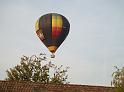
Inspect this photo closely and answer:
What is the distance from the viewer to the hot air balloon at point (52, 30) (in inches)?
1465

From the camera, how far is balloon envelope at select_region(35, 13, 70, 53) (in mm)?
37219

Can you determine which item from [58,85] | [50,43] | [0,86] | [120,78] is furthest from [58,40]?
[120,78]

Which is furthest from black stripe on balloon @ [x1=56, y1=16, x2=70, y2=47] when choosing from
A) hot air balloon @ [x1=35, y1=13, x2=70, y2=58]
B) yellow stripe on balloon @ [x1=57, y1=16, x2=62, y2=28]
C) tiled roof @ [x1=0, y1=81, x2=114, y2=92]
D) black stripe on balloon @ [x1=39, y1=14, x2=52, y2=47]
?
tiled roof @ [x1=0, y1=81, x2=114, y2=92]

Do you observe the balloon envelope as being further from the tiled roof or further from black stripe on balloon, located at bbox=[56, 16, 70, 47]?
the tiled roof

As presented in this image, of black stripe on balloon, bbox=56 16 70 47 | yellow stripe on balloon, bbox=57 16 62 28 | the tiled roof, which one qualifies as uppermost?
yellow stripe on balloon, bbox=57 16 62 28

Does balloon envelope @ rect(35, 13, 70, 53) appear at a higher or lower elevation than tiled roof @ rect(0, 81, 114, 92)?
higher

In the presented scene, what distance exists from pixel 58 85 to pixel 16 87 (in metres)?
4.09

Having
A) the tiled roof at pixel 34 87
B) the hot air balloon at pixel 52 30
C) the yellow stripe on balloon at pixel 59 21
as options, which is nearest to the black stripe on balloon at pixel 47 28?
the hot air balloon at pixel 52 30

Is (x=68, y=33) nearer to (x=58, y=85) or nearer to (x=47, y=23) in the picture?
(x=47, y=23)

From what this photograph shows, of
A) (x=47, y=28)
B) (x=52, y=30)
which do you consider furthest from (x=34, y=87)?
(x=47, y=28)

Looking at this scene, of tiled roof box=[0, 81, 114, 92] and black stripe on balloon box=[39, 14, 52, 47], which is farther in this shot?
black stripe on balloon box=[39, 14, 52, 47]

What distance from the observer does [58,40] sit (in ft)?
122

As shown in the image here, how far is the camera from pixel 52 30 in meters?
37.3

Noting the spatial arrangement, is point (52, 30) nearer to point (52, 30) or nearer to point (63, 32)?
point (52, 30)
